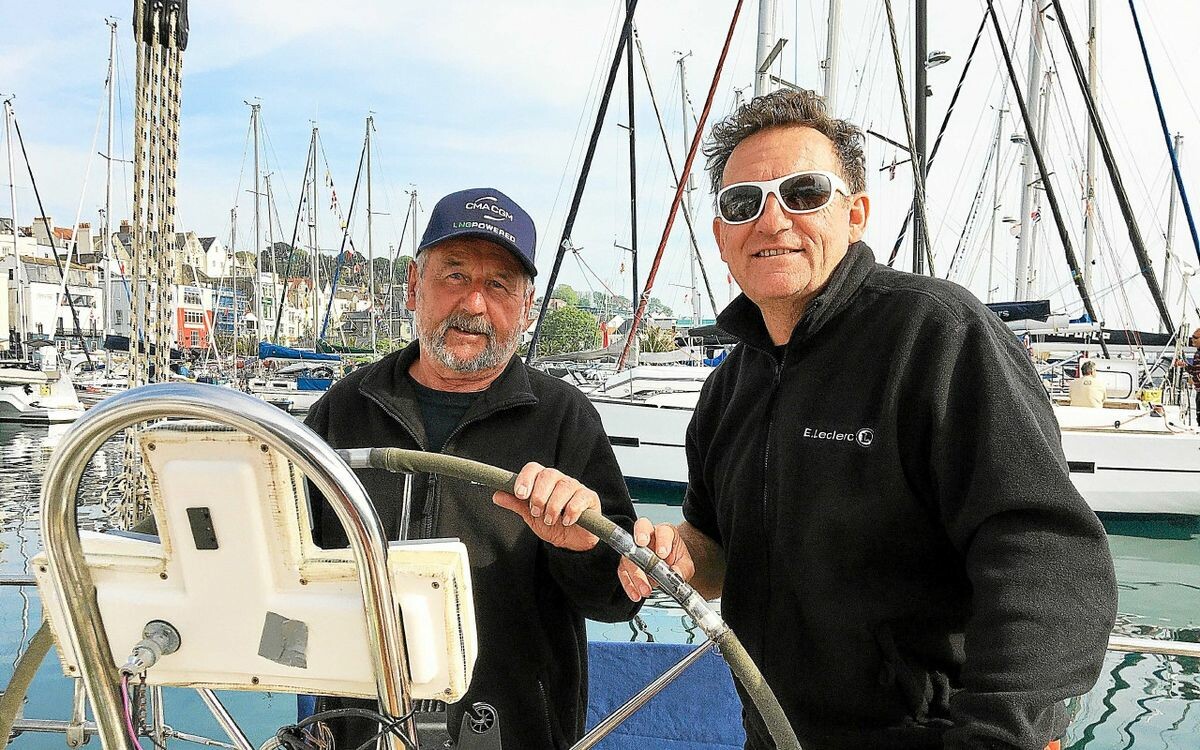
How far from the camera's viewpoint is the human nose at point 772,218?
1.79m

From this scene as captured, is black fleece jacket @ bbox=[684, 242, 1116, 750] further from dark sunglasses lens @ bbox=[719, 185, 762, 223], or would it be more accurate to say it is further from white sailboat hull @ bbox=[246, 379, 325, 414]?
white sailboat hull @ bbox=[246, 379, 325, 414]

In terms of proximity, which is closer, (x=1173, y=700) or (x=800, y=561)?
(x=800, y=561)

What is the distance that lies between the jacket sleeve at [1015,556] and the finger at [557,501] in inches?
25.7

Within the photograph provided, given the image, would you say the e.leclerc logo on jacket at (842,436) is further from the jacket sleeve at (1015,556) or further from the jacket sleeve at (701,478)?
the jacket sleeve at (701,478)

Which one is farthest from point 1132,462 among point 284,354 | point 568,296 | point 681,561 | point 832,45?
point 568,296

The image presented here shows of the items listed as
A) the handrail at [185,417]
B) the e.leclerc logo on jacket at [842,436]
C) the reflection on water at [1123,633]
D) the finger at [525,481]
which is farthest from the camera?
the reflection on water at [1123,633]

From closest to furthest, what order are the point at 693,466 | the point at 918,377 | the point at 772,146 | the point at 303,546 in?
1. the point at 303,546
2. the point at 918,377
3. the point at 772,146
4. the point at 693,466

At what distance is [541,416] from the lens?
7.83 feet

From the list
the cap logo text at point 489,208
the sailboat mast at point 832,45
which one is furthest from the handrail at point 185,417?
the sailboat mast at point 832,45

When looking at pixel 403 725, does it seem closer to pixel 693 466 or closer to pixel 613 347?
pixel 693 466

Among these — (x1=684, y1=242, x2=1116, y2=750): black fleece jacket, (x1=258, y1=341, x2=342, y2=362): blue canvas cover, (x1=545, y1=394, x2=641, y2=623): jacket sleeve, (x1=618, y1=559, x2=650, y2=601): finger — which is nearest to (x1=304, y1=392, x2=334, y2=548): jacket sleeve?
(x1=545, y1=394, x2=641, y2=623): jacket sleeve

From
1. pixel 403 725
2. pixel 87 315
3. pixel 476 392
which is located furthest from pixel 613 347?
pixel 87 315

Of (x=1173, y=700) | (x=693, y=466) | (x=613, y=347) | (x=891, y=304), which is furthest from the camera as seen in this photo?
(x=613, y=347)

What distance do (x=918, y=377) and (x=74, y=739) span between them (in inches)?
92.6
